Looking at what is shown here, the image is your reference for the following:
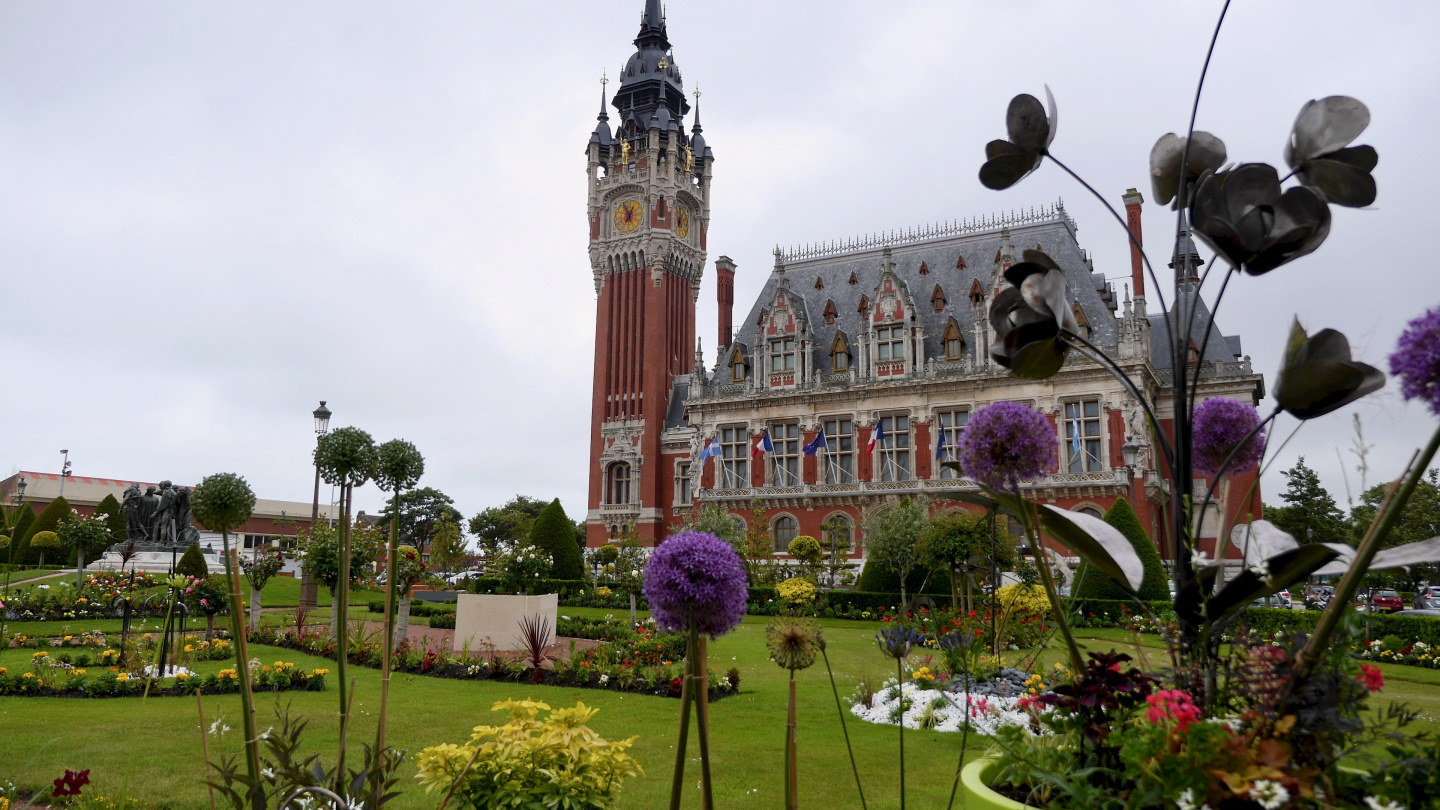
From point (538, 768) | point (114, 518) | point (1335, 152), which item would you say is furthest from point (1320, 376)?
point (114, 518)

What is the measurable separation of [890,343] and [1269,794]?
35824 mm

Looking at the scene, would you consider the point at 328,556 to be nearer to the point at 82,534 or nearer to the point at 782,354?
the point at 82,534

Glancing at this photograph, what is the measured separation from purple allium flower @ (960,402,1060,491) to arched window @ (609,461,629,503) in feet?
142

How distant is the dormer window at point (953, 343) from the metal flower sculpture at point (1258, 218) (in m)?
33.7

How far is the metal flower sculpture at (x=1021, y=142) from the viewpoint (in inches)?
135

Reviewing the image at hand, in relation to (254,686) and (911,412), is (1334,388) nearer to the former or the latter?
(254,686)

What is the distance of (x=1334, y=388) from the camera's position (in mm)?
2695

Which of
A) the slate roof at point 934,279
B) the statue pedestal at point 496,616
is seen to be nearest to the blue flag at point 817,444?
the slate roof at point 934,279

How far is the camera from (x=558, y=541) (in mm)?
31469

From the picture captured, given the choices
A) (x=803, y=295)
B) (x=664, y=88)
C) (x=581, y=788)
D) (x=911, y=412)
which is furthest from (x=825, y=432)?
(x=581, y=788)

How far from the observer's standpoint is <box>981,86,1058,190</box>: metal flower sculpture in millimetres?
3439

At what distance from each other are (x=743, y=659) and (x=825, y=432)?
2286 cm

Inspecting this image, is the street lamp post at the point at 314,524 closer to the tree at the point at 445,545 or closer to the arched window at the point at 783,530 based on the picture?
the tree at the point at 445,545

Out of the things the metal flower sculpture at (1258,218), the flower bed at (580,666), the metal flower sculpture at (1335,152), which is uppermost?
the metal flower sculpture at (1335,152)
